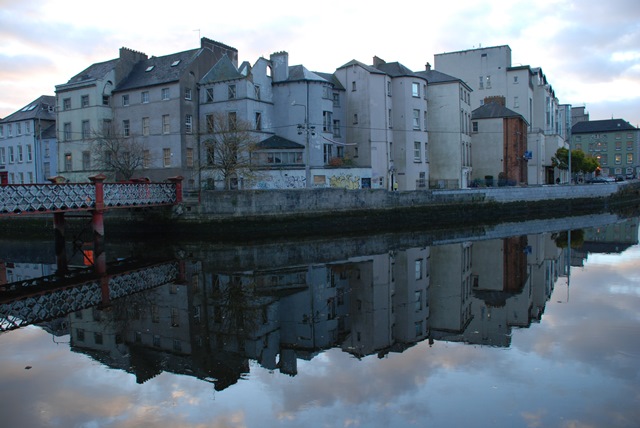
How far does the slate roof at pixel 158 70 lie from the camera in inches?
1887

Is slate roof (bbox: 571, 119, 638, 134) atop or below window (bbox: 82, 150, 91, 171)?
atop

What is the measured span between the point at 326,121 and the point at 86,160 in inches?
991

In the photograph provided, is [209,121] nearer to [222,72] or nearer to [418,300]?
[222,72]

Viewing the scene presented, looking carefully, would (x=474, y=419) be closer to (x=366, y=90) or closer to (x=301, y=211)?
(x=301, y=211)

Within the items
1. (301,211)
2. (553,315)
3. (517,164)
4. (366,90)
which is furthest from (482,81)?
(553,315)

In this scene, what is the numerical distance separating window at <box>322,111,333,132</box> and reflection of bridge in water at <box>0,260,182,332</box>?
82.2ft

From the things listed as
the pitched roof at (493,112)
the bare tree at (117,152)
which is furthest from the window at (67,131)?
the pitched roof at (493,112)

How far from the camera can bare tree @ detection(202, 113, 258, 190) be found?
1558 inches

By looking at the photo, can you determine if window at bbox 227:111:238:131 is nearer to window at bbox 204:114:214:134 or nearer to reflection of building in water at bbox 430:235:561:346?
window at bbox 204:114:214:134

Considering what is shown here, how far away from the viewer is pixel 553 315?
1545 cm

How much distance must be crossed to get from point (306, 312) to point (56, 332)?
23.7 feet

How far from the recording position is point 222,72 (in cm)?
4769

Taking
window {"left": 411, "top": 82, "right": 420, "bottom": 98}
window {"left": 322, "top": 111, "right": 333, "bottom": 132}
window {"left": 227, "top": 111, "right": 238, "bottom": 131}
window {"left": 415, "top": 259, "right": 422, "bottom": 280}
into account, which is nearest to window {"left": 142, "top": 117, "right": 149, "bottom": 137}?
window {"left": 227, "top": 111, "right": 238, "bottom": 131}

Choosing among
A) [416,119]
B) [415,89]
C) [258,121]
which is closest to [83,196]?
[258,121]
